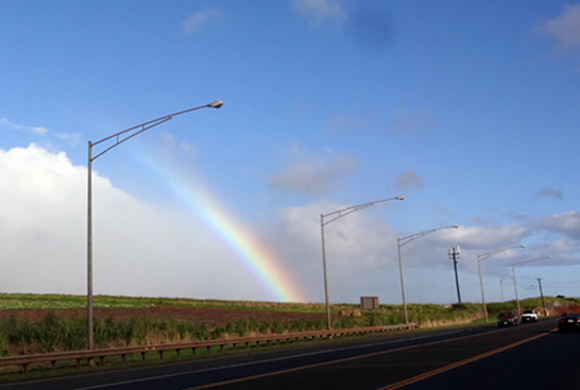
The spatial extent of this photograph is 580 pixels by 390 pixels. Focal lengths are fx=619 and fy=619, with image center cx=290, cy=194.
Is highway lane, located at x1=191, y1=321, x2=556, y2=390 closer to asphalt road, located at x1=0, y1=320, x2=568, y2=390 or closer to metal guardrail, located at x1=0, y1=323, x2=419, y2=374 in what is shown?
asphalt road, located at x1=0, y1=320, x2=568, y2=390

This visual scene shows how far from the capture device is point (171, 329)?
33.8 meters

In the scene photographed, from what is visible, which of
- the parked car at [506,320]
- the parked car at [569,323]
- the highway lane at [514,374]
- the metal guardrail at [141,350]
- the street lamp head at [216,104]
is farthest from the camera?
the parked car at [506,320]

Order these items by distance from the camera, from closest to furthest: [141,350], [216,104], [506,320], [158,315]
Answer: [216,104] → [141,350] → [158,315] → [506,320]

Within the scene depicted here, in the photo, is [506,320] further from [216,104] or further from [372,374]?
[372,374]

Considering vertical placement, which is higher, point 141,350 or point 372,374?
point 141,350

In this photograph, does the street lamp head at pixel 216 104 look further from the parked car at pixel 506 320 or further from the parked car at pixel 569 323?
the parked car at pixel 506 320

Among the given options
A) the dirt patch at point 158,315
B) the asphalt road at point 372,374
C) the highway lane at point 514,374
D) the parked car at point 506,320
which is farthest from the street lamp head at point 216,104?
the parked car at point 506,320

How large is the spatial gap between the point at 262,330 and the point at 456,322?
144ft

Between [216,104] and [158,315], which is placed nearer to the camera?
[216,104]

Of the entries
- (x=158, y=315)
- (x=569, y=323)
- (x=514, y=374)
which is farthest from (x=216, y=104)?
(x=158, y=315)

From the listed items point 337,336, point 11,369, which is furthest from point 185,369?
point 337,336

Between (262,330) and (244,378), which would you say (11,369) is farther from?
(262,330)

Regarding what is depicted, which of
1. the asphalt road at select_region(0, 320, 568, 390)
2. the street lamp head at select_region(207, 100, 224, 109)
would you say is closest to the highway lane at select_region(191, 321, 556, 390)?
the asphalt road at select_region(0, 320, 568, 390)

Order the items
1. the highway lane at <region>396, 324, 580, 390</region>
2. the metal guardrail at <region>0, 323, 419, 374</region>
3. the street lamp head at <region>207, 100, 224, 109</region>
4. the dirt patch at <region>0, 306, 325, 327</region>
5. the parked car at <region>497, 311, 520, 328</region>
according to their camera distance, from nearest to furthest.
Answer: the highway lane at <region>396, 324, 580, 390</region>
the metal guardrail at <region>0, 323, 419, 374</region>
the street lamp head at <region>207, 100, 224, 109</region>
the dirt patch at <region>0, 306, 325, 327</region>
the parked car at <region>497, 311, 520, 328</region>
